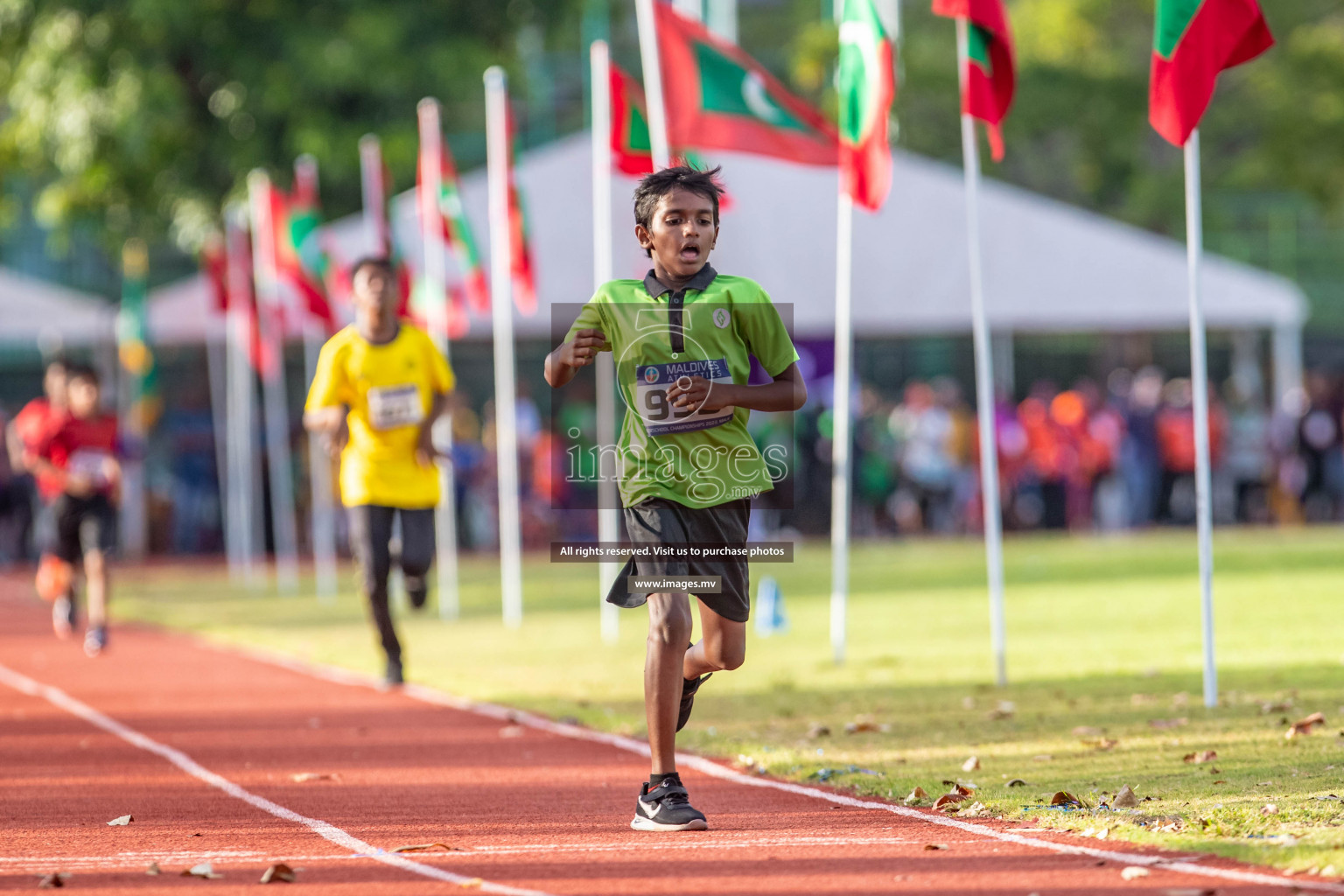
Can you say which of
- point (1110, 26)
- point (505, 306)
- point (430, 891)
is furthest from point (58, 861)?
point (1110, 26)

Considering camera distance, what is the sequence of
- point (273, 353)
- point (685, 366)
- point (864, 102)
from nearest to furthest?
1. point (685, 366)
2. point (864, 102)
3. point (273, 353)

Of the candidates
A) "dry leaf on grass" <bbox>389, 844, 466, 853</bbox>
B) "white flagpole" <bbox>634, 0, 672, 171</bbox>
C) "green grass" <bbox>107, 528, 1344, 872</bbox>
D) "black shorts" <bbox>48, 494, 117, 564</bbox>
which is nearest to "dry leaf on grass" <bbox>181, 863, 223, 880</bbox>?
"dry leaf on grass" <bbox>389, 844, 466, 853</bbox>

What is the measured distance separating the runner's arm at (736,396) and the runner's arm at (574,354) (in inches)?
12.7

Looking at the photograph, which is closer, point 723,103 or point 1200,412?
point 1200,412

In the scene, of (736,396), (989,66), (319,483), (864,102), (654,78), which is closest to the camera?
(736,396)

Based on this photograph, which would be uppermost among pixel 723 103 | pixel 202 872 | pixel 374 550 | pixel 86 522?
pixel 723 103

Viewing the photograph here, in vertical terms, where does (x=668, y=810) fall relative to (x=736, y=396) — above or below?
below

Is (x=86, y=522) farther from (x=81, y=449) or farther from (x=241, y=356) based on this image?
(x=241, y=356)

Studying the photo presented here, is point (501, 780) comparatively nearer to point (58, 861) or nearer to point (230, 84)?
point (58, 861)

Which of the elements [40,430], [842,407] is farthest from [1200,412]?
[40,430]

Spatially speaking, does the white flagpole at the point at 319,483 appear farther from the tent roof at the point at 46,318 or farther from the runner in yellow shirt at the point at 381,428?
the runner in yellow shirt at the point at 381,428

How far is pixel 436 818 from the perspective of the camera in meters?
7.38

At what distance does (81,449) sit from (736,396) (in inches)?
357

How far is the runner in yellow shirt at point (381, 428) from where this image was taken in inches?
452
